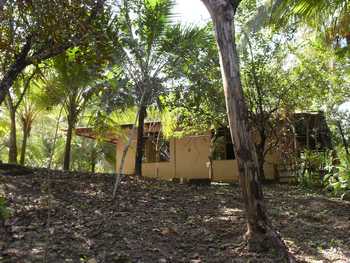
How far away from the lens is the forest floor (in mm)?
5199

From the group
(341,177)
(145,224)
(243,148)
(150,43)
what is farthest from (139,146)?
(243,148)

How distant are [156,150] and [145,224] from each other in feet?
36.1

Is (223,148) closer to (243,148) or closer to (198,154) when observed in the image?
(198,154)

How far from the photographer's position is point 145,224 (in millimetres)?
6594

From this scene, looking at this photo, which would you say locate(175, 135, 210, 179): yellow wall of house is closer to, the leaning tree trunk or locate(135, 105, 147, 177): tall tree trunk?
locate(135, 105, 147, 177): tall tree trunk

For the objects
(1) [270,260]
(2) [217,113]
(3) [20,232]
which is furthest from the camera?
(2) [217,113]

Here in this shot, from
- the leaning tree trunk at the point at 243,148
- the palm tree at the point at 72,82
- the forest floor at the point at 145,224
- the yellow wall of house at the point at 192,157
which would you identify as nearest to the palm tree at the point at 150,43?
the palm tree at the point at 72,82

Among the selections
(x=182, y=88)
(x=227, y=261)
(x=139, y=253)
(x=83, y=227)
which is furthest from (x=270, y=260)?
(x=182, y=88)

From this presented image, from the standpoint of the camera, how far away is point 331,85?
15.2 meters

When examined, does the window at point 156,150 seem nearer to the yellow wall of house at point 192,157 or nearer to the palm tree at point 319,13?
the yellow wall of house at point 192,157

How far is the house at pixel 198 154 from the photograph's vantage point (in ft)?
50.8

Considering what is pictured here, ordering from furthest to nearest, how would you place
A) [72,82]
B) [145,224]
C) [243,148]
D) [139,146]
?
[139,146]
[72,82]
[145,224]
[243,148]

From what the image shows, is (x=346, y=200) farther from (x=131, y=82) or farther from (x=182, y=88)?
(x=131, y=82)

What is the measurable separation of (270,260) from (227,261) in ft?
1.83
